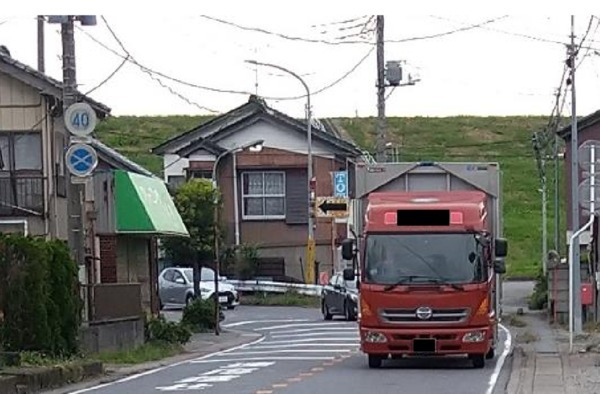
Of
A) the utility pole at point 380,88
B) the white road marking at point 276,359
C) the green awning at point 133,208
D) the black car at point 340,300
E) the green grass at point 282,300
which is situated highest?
the utility pole at point 380,88

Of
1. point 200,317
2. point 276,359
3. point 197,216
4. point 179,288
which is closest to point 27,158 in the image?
point 200,317

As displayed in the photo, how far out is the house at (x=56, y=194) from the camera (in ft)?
95.1

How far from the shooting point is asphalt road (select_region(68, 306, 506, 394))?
733 inches

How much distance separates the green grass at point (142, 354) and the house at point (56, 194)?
34 centimetres

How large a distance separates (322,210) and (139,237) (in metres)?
15.8

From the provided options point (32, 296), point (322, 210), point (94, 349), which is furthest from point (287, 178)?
point (32, 296)

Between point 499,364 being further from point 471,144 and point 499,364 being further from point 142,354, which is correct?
point 471,144

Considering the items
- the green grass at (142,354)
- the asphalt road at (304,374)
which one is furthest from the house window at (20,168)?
the asphalt road at (304,374)

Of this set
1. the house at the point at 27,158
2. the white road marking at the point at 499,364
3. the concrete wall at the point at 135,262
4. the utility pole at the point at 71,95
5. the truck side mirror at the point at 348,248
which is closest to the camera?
the white road marking at the point at 499,364

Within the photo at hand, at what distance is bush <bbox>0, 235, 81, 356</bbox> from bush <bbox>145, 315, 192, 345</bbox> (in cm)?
812

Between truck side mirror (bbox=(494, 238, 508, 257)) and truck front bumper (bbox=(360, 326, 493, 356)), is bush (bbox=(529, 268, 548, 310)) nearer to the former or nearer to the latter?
truck side mirror (bbox=(494, 238, 508, 257))

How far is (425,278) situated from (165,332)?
35.1 ft

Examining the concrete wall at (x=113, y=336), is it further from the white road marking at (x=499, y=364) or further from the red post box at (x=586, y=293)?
the red post box at (x=586, y=293)

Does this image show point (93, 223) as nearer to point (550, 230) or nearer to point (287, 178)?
point (287, 178)
